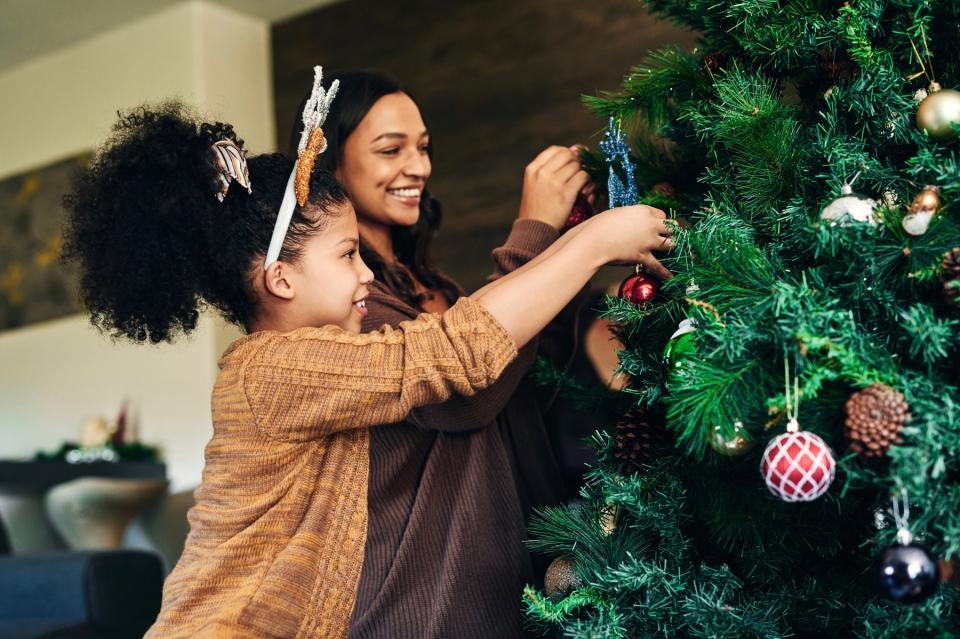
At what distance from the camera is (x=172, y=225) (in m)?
1.08

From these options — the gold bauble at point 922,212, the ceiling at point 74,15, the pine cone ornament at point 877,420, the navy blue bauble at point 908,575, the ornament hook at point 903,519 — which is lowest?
the navy blue bauble at point 908,575

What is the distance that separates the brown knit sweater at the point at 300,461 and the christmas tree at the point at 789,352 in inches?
6.6

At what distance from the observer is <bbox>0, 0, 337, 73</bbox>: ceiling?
3859 mm

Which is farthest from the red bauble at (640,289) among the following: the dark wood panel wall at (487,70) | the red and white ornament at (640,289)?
the dark wood panel wall at (487,70)

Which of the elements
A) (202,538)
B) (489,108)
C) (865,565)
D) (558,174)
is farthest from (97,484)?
(865,565)

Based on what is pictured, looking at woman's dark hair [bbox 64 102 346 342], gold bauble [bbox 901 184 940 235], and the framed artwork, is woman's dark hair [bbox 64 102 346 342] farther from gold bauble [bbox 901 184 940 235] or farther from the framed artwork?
the framed artwork

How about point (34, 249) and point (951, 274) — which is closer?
point (951, 274)

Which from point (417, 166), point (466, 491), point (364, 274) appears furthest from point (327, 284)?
point (417, 166)

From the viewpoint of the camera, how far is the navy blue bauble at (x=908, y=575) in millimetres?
643

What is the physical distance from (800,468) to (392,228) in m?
0.92

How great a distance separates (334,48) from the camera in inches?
151

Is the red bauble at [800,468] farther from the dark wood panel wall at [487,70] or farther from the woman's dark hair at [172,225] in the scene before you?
the dark wood panel wall at [487,70]

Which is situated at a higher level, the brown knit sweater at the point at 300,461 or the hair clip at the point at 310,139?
the hair clip at the point at 310,139

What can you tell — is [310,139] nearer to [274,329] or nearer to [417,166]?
[274,329]
